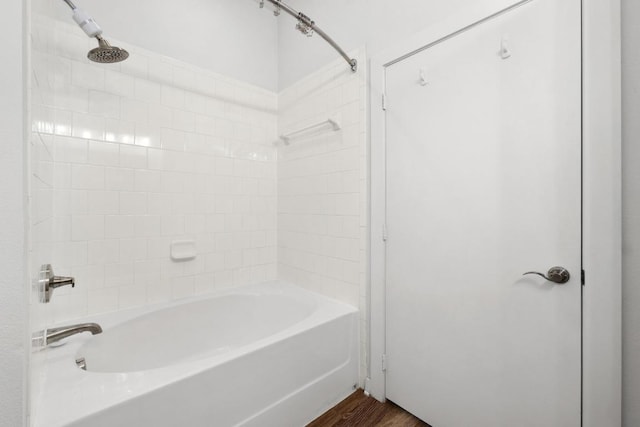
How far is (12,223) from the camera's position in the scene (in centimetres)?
57

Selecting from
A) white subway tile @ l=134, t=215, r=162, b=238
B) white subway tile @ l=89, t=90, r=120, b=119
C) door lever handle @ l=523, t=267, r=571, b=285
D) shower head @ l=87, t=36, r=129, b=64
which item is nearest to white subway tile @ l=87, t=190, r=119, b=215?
white subway tile @ l=134, t=215, r=162, b=238

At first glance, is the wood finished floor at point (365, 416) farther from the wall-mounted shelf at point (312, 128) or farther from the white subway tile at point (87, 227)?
the wall-mounted shelf at point (312, 128)

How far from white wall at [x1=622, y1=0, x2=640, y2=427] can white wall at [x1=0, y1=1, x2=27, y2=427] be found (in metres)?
1.66

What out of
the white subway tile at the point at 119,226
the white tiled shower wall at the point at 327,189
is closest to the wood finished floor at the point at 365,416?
the white tiled shower wall at the point at 327,189

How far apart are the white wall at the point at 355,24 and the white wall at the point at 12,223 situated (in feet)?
Answer: 5.00

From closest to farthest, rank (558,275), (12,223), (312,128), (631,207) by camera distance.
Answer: (12,223) → (631,207) → (558,275) → (312,128)

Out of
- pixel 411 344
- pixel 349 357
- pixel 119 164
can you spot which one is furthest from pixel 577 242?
pixel 119 164

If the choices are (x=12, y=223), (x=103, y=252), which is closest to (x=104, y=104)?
(x=103, y=252)

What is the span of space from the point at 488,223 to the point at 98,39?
1795 mm

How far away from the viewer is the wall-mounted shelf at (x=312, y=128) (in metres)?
1.80

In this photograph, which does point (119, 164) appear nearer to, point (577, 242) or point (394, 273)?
point (394, 273)

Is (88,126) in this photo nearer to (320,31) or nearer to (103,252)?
(103,252)

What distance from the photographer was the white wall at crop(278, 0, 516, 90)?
1353 millimetres

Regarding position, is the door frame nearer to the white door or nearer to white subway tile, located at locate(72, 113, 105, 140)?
the white door
